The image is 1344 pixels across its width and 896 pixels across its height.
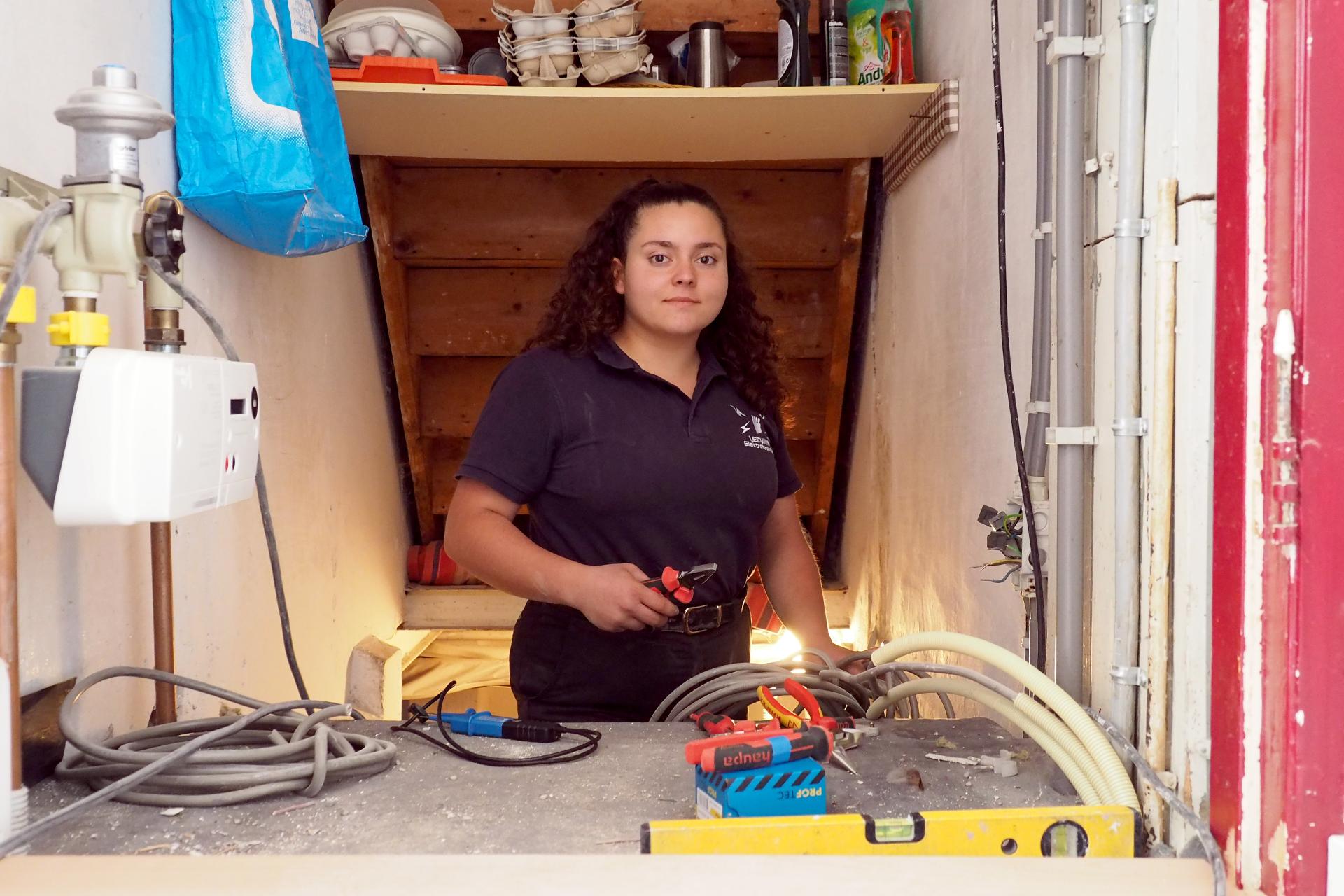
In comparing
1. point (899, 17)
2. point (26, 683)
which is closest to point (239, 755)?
point (26, 683)

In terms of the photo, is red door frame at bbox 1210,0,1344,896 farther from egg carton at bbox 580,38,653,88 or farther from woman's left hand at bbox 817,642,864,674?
egg carton at bbox 580,38,653,88

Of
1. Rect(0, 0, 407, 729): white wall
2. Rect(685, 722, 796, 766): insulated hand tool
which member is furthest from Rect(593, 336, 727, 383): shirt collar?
Rect(685, 722, 796, 766): insulated hand tool

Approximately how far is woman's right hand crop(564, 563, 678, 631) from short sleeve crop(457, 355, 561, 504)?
0.82ft

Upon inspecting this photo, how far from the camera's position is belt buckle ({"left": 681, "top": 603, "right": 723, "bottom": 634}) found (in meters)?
1.51

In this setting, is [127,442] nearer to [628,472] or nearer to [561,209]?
[628,472]

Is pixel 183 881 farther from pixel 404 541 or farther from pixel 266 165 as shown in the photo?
pixel 404 541

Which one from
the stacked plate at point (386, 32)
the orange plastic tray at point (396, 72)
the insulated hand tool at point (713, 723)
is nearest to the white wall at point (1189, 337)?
the insulated hand tool at point (713, 723)

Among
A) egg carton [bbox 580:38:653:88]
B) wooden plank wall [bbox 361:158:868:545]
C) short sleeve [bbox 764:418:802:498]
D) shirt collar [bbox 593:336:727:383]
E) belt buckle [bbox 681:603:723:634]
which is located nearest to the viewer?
belt buckle [bbox 681:603:723:634]

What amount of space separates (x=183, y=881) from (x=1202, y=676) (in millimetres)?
742

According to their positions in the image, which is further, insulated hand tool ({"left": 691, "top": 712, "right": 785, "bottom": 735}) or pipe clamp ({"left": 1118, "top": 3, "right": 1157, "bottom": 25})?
insulated hand tool ({"left": 691, "top": 712, "right": 785, "bottom": 735})

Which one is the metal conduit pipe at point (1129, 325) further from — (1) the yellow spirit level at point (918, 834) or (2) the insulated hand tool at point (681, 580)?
(2) the insulated hand tool at point (681, 580)

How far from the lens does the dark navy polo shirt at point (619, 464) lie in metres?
1.56

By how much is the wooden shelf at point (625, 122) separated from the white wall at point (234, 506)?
374mm

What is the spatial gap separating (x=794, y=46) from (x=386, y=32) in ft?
2.89
